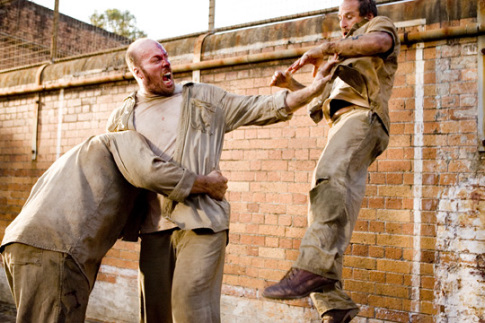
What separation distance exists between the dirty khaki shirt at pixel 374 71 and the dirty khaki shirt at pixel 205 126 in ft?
1.32

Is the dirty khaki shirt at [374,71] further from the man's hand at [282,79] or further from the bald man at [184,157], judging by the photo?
the man's hand at [282,79]

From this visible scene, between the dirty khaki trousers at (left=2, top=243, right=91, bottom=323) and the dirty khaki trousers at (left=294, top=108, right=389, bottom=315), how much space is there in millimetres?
1272

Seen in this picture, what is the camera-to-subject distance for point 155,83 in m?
3.13

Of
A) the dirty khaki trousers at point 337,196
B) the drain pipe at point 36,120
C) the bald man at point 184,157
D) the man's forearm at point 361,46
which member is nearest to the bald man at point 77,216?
the bald man at point 184,157

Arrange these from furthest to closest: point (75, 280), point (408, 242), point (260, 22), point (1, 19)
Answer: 1. point (1, 19)
2. point (260, 22)
3. point (408, 242)
4. point (75, 280)

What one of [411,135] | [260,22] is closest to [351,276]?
[411,135]

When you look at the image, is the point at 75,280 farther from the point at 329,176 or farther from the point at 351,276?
the point at 351,276

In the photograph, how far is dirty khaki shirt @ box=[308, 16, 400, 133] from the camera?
3006 millimetres

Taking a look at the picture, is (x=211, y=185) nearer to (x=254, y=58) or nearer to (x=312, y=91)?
(x=312, y=91)

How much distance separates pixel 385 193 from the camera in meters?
4.54

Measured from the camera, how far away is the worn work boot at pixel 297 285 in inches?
105

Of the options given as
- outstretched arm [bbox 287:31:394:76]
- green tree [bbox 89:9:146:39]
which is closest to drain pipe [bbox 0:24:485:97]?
outstretched arm [bbox 287:31:394:76]

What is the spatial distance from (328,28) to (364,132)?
228 cm

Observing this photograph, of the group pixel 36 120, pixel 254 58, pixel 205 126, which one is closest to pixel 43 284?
pixel 205 126
